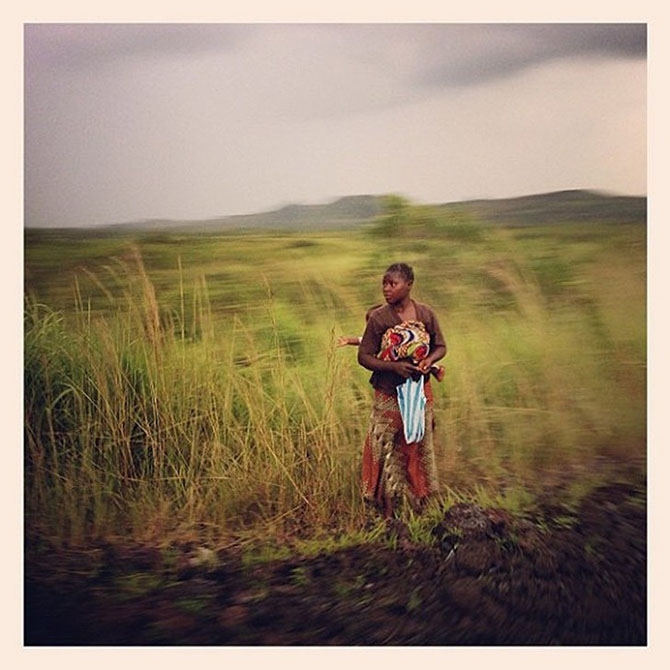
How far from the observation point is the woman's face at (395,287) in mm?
5203

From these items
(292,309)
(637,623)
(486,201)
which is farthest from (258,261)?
(637,623)

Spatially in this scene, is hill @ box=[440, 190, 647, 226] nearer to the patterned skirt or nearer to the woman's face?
the woman's face

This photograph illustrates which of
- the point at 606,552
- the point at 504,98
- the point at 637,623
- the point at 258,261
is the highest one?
the point at 504,98

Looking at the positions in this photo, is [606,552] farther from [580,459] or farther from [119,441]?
[119,441]

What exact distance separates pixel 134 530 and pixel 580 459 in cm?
210

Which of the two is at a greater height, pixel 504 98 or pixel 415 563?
pixel 504 98

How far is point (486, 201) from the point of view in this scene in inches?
207

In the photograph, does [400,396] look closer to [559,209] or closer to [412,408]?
[412,408]

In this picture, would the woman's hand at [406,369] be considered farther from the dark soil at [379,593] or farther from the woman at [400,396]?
the dark soil at [379,593]

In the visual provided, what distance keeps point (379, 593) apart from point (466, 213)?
5.91ft

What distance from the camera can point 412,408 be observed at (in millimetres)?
5164

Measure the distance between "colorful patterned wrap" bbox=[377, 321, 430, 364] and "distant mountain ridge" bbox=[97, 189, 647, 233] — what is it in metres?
0.53

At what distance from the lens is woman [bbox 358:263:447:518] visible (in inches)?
203

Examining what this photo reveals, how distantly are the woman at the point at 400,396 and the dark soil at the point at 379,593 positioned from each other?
0.71 ft
